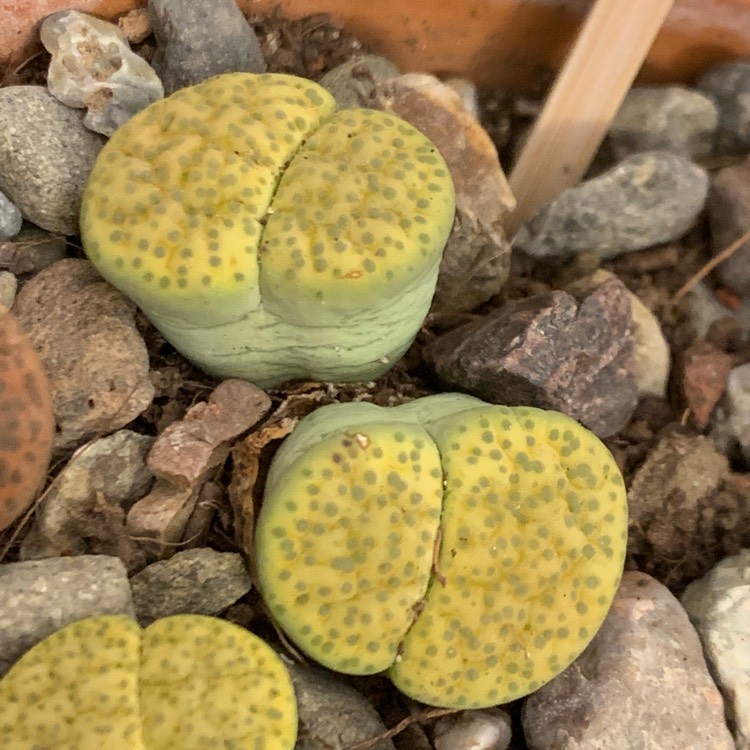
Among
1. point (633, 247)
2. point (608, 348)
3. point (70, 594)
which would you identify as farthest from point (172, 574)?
point (633, 247)

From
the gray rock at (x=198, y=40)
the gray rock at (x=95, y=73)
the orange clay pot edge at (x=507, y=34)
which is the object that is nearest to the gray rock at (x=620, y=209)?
the orange clay pot edge at (x=507, y=34)

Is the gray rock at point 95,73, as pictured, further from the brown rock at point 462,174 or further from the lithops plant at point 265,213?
the brown rock at point 462,174

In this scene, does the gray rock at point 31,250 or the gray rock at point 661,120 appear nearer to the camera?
the gray rock at point 31,250

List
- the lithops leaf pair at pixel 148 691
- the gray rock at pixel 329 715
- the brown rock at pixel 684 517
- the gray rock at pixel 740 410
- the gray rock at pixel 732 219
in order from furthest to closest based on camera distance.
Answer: the gray rock at pixel 732 219 → the gray rock at pixel 740 410 → the brown rock at pixel 684 517 → the gray rock at pixel 329 715 → the lithops leaf pair at pixel 148 691

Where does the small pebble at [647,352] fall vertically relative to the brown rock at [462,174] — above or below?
below

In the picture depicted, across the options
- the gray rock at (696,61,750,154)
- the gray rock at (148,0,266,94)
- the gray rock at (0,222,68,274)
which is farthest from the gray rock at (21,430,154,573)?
the gray rock at (696,61,750,154)

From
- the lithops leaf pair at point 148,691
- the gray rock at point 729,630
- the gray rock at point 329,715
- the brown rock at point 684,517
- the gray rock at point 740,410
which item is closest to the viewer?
the lithops leaf pair at point 148,691

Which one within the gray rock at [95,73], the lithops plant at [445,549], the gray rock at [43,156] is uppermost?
the gray rock at [95,73]
